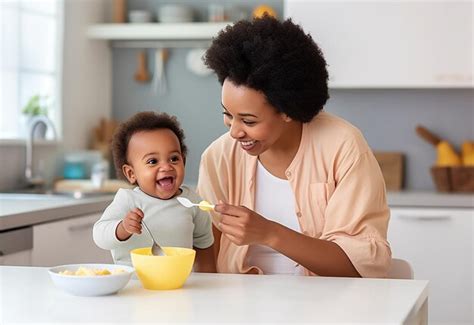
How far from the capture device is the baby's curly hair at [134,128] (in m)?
2.09

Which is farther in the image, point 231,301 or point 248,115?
point 248,115

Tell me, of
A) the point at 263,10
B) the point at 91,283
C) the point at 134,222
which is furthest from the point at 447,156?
the point at 91,283

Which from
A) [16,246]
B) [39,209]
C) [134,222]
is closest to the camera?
[134,222]

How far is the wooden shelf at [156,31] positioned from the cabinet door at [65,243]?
63.6 inches

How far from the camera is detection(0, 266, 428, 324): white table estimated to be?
1.49 metres

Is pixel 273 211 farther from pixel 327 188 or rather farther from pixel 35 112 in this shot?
pixel 35 112

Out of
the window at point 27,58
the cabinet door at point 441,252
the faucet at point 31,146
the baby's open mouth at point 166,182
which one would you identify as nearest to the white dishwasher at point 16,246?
the baby's open mouth at point 166,182

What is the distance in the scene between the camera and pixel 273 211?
243 centimetres

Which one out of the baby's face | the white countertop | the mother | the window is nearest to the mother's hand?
the mother

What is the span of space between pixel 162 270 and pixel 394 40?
2.93m

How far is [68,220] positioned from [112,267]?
1.64m

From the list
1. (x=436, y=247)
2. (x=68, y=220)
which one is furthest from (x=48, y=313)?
(x=436, y=247)

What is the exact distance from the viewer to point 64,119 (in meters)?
4.86

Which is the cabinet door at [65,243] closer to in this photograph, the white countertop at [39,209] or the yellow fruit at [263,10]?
the white countertop at [39,209]
